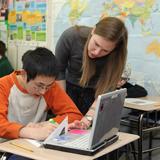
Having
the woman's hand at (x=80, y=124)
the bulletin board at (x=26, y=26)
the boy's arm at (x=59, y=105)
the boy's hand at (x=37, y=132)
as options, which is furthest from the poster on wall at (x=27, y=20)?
the boy's hand at (x=37, y=132)

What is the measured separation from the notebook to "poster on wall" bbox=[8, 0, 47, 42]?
2519 millimetres

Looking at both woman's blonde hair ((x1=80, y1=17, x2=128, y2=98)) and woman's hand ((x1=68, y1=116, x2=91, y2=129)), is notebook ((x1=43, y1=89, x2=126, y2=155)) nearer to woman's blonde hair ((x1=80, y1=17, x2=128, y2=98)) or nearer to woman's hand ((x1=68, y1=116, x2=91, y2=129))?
woman's hand ((x1=68, y1=116, x2=91, y2=129))

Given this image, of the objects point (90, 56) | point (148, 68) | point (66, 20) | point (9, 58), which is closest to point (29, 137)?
point (90, 56)

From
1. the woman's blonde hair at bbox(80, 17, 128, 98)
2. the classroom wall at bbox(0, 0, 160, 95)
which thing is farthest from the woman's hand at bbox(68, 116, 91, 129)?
the classroom wall at bbox(0, 0, 160, 95)

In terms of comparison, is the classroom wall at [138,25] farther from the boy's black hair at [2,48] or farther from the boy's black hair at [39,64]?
the boy's black hair at [39,64]

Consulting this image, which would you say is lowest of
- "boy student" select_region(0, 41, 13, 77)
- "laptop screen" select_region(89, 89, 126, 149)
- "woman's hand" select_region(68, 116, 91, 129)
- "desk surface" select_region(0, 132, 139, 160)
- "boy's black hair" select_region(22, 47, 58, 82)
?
"boy student" select_region(0, 41, 13, 77)

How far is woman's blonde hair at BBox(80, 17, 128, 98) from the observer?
5.86ft

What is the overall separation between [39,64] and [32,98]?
7.9 inches

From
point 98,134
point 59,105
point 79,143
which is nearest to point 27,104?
point 59,105

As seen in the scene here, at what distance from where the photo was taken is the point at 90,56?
1941mm

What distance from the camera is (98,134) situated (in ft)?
4.33

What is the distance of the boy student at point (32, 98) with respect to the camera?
5.08ft

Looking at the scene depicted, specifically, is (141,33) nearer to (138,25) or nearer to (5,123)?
(138,25)

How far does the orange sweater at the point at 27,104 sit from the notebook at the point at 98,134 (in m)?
0.27
